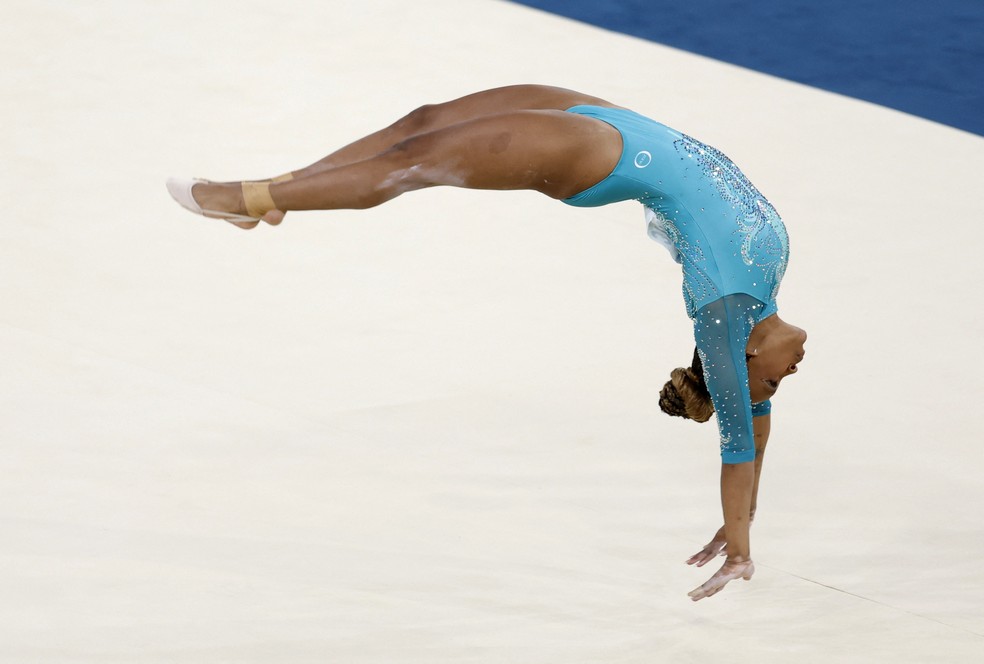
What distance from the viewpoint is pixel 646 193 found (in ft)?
10.5

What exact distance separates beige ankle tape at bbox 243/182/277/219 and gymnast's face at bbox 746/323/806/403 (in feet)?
3.84

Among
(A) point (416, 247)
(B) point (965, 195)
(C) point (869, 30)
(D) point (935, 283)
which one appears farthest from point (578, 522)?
(C) point (869, 30)

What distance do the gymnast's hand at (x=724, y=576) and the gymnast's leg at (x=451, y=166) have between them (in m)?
0.98

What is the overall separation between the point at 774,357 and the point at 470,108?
94 cm

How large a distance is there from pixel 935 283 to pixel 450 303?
72.2 inches

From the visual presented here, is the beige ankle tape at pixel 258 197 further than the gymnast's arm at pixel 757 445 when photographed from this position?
No

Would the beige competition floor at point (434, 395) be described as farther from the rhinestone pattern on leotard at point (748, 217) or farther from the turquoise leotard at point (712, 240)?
the rhinestone pattern on leotard at point (748, 217)

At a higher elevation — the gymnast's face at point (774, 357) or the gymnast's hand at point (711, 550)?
the gymnast's face at point (774, 357)

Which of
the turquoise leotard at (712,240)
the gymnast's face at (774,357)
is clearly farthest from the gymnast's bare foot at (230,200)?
the gymnast's face at (774,357)

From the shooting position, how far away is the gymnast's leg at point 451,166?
3051 mm

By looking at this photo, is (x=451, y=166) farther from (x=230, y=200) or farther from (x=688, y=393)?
(x=688, y=393)

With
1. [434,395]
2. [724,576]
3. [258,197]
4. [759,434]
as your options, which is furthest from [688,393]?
[434,395]

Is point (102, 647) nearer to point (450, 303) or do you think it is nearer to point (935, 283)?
point (450, 303)

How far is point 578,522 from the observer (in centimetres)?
397
